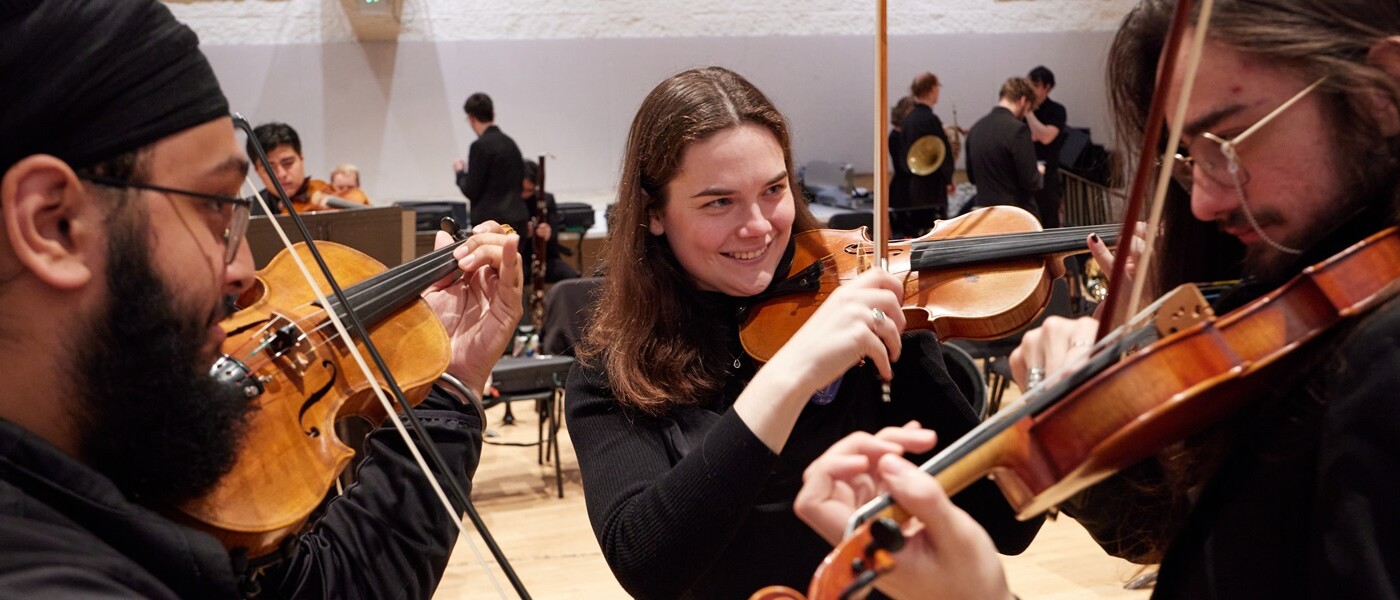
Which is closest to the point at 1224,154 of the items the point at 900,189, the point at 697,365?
the point at 697,365

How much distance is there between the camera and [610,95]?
9.07 meters

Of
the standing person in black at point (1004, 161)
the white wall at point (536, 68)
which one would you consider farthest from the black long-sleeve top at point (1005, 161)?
the white wall at point (536, 68)

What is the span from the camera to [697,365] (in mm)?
1615

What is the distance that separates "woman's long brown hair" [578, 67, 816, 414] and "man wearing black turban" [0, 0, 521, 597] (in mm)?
598

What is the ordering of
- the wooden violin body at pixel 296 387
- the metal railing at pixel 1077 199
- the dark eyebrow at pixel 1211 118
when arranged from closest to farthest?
the dark eyebrow at pixel 1211 118 → the wooden violin body at pixel 296 387 → the metal railing at pixel 1077 199

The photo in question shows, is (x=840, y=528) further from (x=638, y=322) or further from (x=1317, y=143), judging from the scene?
(x=638, y=322)

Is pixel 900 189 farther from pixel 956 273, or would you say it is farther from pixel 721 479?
pixel 721 479

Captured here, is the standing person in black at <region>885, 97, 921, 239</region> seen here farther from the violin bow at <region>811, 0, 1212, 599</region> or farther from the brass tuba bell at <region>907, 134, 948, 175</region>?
the violin bow at <region>811, 0, 1212, 599</region>

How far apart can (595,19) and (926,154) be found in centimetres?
299

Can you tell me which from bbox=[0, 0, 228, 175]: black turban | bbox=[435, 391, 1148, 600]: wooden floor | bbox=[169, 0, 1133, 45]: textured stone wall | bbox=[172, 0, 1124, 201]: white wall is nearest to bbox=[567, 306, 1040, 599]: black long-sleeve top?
bbox=[0, 0, 228, 175]: black turban

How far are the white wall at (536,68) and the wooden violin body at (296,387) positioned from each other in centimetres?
696

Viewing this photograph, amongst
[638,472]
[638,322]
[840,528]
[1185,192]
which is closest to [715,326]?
[638,322]

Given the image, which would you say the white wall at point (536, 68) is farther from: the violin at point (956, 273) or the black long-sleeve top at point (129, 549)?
the black long-sleeve top at point (129, 549)

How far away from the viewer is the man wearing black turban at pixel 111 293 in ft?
2.95
